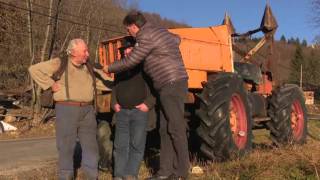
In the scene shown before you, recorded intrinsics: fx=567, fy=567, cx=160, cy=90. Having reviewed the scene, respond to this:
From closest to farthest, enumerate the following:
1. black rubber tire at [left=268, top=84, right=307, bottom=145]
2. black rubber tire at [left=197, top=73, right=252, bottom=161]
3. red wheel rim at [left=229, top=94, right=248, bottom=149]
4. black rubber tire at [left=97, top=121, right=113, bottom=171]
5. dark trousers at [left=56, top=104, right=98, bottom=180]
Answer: dark trousers at [left=56, top=104, right=98, bottom=180] → black rubber tire at [left=197, top=73, right=252, bottom=161] → black rubber tire at [left=97, top=121, right=113, bottom=171] → red wheel rim at [left=229, top=94, right=248, bottom=149] → black rubber tire at [left=268, top=84, right=307, bottom=145]

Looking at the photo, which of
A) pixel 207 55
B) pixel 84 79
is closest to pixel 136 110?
pixel 84 79

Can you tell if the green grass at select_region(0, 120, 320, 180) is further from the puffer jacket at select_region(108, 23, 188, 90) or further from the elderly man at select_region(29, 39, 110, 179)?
the puffer jacket at select_region(108, 23, 188, 90)

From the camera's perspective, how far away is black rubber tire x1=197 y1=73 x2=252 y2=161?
326 inches

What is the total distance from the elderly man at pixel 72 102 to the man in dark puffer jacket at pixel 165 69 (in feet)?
1.27

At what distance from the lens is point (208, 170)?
7.54 metres

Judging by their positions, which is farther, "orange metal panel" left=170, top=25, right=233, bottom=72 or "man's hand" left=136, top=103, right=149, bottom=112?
"orange metal panel" left=170, top=25, right=233, bottom=72

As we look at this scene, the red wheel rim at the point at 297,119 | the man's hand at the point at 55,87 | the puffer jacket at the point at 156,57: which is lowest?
the red wheel rim at the point at 297,119

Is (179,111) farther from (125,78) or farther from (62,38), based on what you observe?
(62,38)

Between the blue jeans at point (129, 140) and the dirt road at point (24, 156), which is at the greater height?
the blue jeans at point (129, 140)

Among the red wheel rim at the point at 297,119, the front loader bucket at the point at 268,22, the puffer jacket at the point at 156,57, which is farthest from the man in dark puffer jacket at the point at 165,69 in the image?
the front loader bucket at the point at 268,22

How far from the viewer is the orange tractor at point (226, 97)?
8.36 meters

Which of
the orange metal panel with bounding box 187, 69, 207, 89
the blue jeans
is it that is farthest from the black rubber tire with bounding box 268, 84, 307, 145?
the blue jeans

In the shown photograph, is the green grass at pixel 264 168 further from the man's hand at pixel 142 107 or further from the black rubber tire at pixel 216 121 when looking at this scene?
the man's hand at pixel 142 107

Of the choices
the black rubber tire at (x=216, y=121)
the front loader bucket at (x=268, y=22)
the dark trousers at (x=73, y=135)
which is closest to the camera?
the dark trousers at (x=73, y=135)
